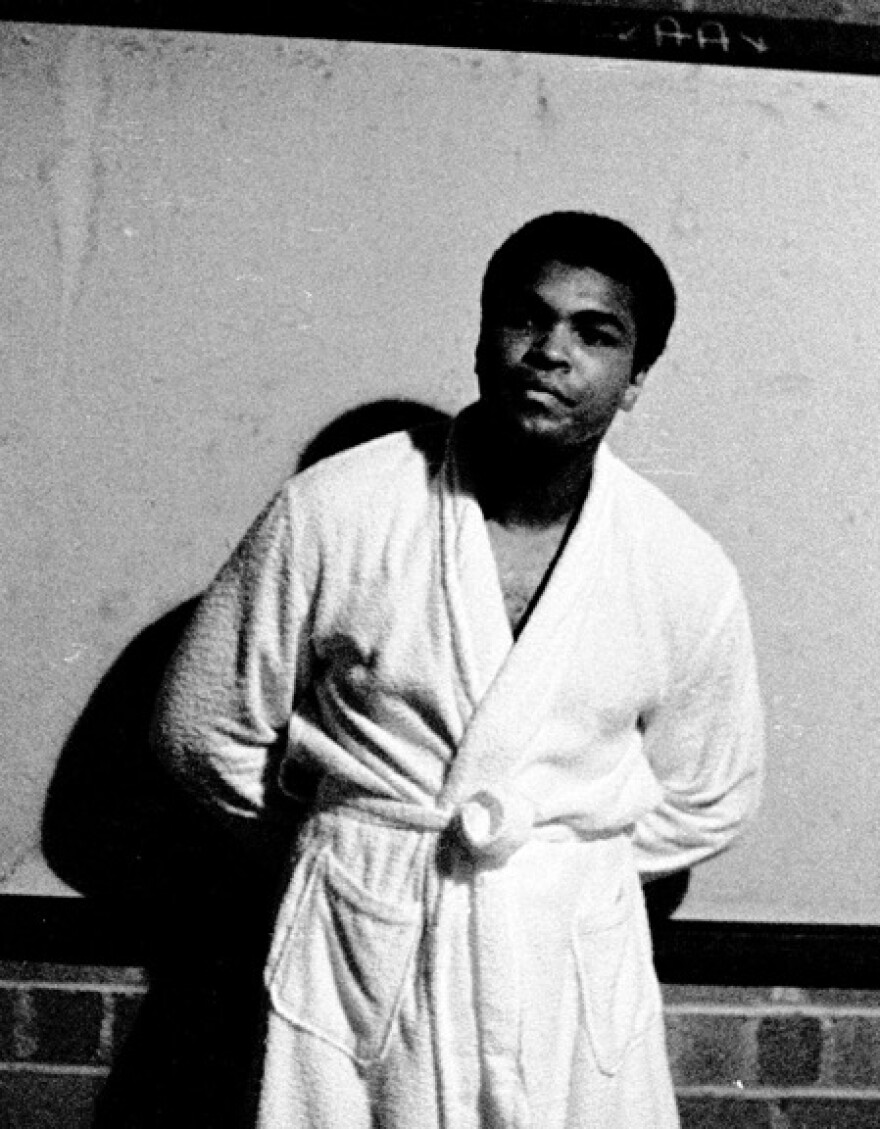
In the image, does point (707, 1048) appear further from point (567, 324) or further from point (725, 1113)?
point (567, 324)

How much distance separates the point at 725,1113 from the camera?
1.57 metres

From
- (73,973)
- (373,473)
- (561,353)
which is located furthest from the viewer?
(73,973)

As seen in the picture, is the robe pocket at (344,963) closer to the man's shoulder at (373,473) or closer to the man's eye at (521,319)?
the man's shoulder at (373,473)

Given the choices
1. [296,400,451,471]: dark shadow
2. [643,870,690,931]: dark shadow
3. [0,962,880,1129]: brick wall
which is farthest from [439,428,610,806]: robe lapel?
[0,962,880,1129]: brick wall

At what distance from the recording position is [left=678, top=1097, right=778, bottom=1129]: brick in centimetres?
156

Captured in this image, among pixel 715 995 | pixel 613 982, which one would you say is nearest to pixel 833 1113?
pixel 715 995

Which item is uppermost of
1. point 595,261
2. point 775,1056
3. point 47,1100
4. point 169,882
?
point 595,261

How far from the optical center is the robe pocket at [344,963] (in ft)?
3.78

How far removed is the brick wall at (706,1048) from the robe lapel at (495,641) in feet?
1.80

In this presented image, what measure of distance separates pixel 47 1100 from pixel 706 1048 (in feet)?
2.56

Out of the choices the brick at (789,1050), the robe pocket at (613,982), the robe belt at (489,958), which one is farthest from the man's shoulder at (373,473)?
the brick at (789,1050)

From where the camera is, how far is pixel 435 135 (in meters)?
1.42

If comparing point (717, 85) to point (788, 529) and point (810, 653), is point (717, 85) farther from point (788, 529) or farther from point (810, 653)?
point (810, 653)

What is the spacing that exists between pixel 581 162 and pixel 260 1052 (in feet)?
3.17
